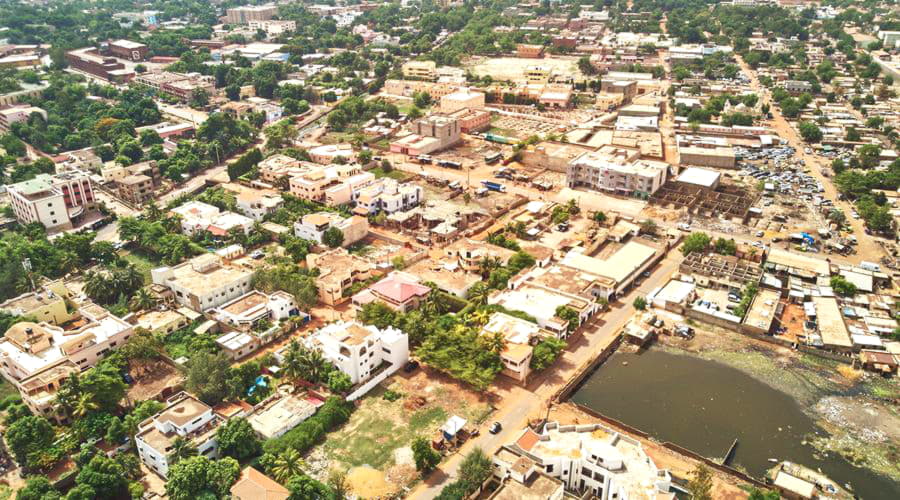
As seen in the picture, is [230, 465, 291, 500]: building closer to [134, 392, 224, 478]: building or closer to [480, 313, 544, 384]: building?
[134, 392, 224, 478]: building

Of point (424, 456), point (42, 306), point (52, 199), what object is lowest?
point (424, 456)

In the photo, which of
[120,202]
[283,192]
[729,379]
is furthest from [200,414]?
[120,202]

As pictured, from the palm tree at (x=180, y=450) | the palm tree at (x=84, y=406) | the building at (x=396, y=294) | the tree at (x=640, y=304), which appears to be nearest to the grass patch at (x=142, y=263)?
the palm tree at (x=84, y=406)

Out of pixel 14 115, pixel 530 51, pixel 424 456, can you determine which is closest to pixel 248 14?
pixel 530 51

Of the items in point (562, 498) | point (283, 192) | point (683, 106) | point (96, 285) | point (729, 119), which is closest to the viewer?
point (562, 498)

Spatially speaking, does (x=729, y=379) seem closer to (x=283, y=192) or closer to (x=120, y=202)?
(x=283, y=192)

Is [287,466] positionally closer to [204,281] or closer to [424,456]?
[424,456]
